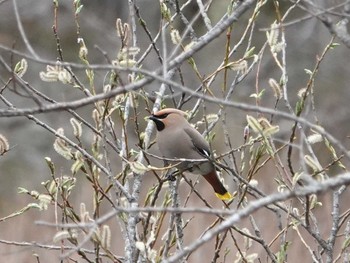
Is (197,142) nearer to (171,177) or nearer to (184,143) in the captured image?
(184,143)

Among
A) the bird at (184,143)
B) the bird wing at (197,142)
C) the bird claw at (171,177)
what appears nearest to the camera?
the bird claw at (171,177)

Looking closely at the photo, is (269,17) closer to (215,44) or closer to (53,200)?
(215,44)

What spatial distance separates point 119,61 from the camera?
2977 millimetres

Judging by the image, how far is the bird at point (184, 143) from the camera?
3.97m

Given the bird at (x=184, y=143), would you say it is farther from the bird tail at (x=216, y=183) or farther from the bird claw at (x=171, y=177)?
the bird claw at (x=171, y=177)

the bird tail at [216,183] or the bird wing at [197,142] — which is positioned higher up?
the bird wing at [197,142]

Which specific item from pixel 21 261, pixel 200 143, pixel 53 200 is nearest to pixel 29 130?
pixel 21 261

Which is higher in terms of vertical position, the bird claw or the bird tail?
the bird tail

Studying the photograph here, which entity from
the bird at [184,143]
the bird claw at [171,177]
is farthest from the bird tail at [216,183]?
the bird claw at [171,177]

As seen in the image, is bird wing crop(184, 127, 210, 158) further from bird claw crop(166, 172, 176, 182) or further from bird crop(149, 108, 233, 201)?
bird claw crop(166, 172, 176, 182)

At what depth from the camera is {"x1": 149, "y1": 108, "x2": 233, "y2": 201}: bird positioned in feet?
13.0

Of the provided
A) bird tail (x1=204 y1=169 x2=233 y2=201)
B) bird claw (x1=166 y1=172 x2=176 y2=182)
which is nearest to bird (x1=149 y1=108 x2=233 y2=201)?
bird tail (x1=204 y1=169 x2=233 y2=201)

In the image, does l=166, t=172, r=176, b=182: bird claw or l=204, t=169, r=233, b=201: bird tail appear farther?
l=204, t=169, r=233, b=201: bird tail

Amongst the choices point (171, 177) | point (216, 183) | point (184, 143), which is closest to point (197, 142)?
point (184, 143)
